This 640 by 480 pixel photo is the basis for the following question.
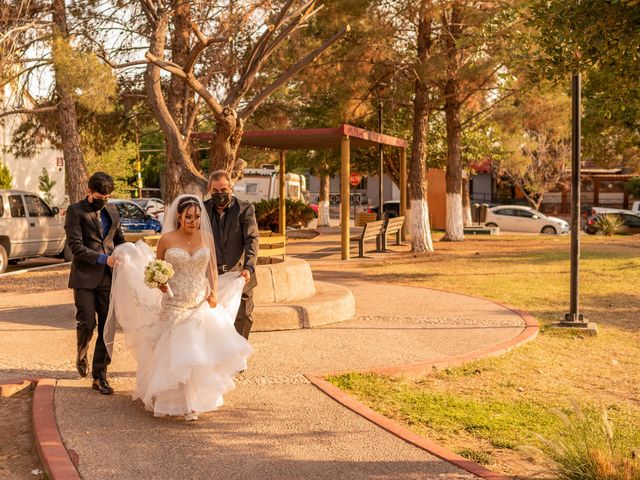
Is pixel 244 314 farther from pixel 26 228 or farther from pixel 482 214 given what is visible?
pixel 482 214

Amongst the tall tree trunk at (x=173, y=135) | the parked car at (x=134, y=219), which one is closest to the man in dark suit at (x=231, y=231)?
the tall tree trunk at (x=173, y=135)

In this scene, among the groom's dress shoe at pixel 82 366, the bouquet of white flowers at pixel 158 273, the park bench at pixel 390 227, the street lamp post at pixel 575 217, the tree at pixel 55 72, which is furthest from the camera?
the park bench at pixel 390 227

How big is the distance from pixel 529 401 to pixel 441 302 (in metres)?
5.36

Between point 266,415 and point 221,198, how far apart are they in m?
2.00

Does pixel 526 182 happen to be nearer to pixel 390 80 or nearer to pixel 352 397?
pixel 390 80

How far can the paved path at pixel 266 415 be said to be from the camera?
5.15 meters

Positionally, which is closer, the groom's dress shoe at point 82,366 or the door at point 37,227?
the groom's dress shoe at point 82,366

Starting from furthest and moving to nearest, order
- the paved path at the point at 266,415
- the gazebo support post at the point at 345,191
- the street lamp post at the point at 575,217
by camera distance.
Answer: the gazebo support post at the point at 345,191 → the street lamp post at the point at 575,217 → the paved path at the point at 266,415

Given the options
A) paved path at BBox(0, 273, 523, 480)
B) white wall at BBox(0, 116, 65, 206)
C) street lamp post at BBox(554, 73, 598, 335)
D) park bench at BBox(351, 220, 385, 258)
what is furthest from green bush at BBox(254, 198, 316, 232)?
paved path at BBox(0, 273, 523, 480)

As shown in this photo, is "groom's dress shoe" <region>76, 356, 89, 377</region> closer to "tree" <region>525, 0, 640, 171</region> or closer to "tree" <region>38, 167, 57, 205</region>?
"tree" <region>525, 0, 640, 171</region>

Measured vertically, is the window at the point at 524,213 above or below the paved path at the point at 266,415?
above

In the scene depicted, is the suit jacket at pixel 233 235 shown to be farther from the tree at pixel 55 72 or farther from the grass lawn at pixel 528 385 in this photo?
the tree at pixel 55 72

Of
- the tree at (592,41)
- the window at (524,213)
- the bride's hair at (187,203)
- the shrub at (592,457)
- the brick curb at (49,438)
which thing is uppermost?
Result: the tree at (592,41)

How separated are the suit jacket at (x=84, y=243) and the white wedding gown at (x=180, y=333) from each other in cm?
18
